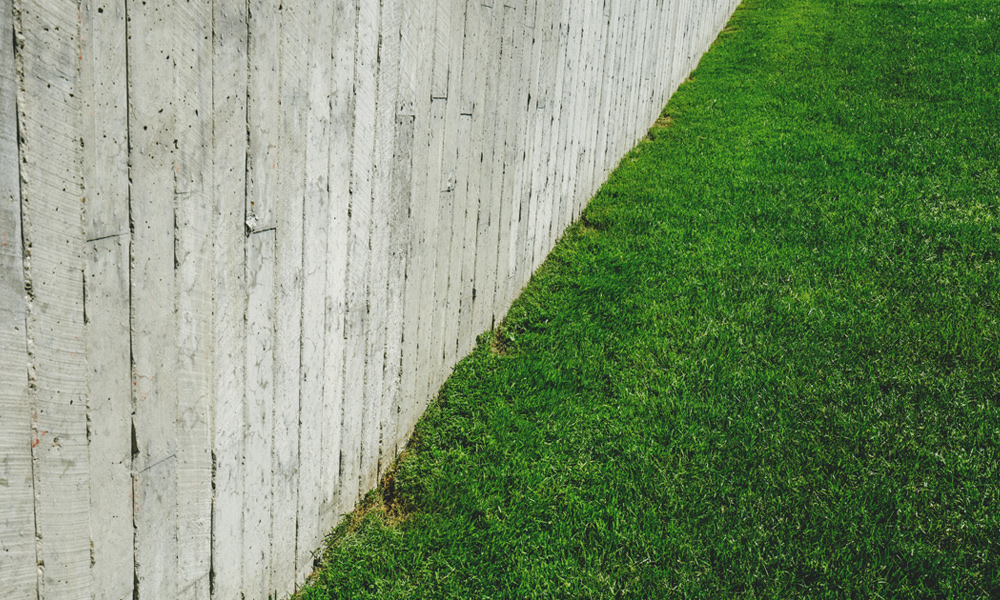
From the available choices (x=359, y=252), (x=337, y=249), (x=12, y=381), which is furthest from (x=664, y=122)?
(x=12, y=381)

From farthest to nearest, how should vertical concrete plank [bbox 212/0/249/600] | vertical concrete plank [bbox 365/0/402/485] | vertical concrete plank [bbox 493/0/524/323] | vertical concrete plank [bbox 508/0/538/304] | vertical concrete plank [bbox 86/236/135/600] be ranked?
vertical concrete plank [bbox 508/0/538/304] < vertical concrete plank [bbox 493/0/524/323] < vertical concrete plank [bbox 365/0/402/485] < vertical concrete plank [bbox 212/0/249/600] < vertical concrete plank [bbox 86/236/135/600]

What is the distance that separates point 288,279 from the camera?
2613 millimetres

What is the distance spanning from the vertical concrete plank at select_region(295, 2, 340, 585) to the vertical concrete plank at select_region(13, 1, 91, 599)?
2.98 feet

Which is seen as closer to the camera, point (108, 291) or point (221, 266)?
point (108, 291)

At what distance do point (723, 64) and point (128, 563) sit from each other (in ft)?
30.9

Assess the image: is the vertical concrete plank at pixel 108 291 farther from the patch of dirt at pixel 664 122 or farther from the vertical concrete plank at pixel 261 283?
the patch of dirt at pixel 664 122

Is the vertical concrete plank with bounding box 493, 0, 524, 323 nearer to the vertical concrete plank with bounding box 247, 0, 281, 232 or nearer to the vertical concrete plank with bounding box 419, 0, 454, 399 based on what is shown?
the vertical concrete plank with bounding box 419, 0, 454, 399

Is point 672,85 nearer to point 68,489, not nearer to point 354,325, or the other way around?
point 354,325

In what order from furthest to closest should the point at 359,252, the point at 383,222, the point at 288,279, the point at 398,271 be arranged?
1. the point at 398,271
2. the point at 383,222
3. the point at 359,252
4. the point at 288,279

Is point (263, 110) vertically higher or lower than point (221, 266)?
higher

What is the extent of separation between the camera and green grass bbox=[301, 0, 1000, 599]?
310 cm

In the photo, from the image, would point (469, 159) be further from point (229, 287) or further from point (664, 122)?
point (664, 122)

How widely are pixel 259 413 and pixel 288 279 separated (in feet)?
1.38

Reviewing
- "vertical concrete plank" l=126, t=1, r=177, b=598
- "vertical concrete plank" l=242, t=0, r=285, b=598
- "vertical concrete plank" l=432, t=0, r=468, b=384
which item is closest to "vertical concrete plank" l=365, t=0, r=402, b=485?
"vertical concrete plank" l=432, t=0, r=468, b=384
